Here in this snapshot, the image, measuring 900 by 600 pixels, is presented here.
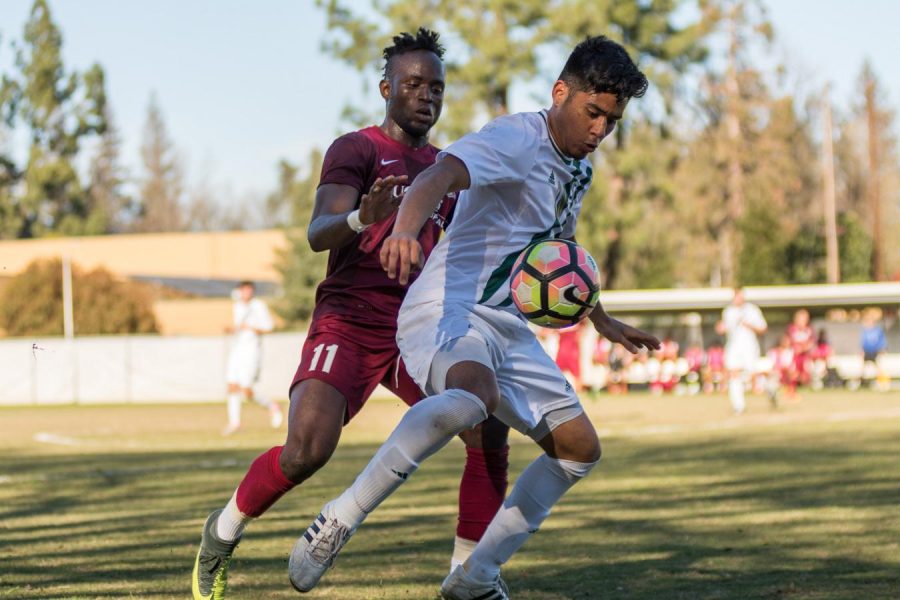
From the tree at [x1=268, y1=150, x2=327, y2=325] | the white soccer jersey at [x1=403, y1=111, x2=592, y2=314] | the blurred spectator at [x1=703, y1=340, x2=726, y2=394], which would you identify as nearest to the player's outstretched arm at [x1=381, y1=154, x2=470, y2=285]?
the white soccer jersey at [x1=403, y1=111, x2=592, y2=314]

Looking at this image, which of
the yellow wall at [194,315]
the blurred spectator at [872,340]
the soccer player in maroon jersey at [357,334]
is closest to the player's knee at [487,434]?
the soccer player in maroon jersey at [357,334]

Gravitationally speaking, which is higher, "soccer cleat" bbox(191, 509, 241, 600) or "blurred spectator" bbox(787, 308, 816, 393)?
"soccer cleat" bbox(191, 509, 241, 600)

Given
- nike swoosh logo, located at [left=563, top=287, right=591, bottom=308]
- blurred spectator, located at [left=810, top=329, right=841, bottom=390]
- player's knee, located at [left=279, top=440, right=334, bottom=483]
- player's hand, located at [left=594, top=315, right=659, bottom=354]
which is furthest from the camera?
blurred spectator, located at [left=810, top=329, right=841, bottom=390]

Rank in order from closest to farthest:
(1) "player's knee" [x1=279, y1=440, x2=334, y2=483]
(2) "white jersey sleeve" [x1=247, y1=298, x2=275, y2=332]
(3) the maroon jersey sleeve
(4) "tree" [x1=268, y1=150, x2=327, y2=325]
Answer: (1) "player's knee" [x1=279, y1=440, x2=334, y2=483] < (3) the maroon jersey sleeve < (2) "white jersey sleeve" [x1=247, y1=298, x2=275, y2=332] < (4) "tree" [x1=268, y1=150, x2=327, y2=325]

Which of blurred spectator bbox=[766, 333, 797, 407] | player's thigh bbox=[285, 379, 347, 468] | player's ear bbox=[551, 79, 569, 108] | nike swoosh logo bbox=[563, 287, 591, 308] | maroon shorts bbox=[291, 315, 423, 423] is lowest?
blurred spectator bbox=[766, 333, 797, 407]

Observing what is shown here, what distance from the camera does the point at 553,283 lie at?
502 centimetres

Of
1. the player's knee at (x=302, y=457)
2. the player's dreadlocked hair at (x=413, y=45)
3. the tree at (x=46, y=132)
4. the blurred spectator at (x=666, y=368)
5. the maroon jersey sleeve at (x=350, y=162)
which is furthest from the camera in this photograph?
the tree at (x=46, y=132)

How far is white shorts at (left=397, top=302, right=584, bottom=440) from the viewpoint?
16.0 ft

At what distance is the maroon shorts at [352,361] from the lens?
542cm

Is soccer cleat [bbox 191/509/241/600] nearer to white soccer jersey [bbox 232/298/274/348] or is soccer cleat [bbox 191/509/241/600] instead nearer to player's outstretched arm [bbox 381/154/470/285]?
player's outstretched arm [bbox 381/154/470/285]

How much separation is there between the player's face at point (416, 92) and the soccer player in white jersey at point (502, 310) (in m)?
0.78

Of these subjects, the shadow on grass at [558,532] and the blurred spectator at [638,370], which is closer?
the shadow on grass at [558,532]

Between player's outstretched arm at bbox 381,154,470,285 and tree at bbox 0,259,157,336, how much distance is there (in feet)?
138

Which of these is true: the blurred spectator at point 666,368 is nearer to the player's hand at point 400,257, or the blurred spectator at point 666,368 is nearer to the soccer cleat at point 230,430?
the soccer cleat at point 230,430
